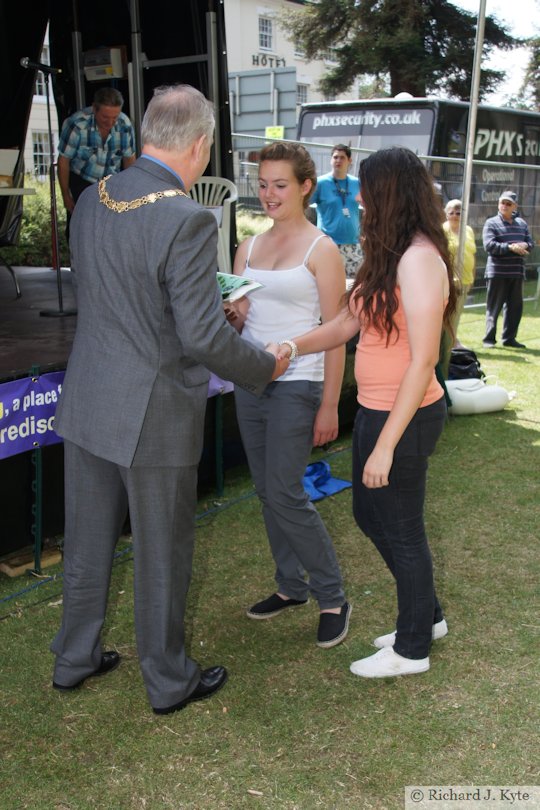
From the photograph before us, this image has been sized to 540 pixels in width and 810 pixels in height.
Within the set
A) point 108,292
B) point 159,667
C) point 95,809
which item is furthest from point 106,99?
point 95,809

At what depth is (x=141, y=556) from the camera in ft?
7.93

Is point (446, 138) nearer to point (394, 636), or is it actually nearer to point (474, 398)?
point (474, 398)

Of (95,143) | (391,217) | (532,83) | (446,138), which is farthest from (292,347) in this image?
(532,83)

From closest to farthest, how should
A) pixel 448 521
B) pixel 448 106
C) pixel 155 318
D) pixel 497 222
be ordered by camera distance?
pixel 155 318 → pixel 448 521 → pixel 497 222 → pixel 448 106

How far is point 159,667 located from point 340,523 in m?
1.87

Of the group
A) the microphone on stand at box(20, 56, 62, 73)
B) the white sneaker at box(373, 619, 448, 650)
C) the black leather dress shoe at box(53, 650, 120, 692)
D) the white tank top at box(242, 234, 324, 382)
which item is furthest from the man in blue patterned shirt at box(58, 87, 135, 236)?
the white sneaker at box(373, 619, 448, 650)

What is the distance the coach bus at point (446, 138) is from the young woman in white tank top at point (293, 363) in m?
8.44

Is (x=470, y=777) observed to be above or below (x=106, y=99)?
below

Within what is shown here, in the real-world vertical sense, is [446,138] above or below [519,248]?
above

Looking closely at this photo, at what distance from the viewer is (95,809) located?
221cm

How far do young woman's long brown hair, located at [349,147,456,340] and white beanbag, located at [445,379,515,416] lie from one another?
3940 mm

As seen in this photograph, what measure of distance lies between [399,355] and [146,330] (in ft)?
2.57

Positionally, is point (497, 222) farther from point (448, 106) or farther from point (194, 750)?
point (194, 750)

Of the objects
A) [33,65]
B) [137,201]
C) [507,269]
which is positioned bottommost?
[507,269]
